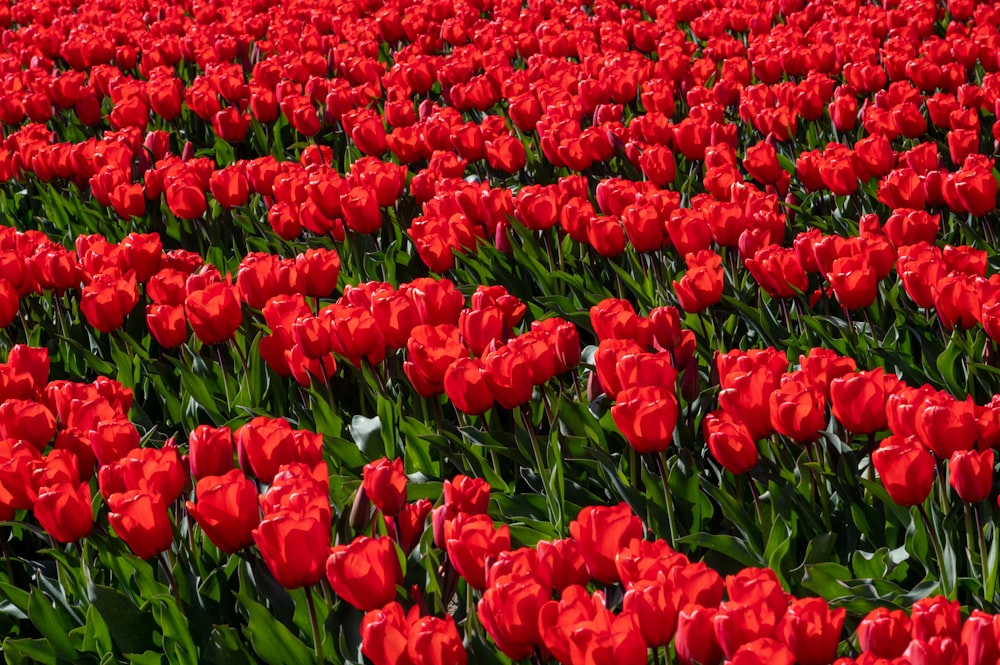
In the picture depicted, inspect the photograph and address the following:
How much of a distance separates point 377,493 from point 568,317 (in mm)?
1577

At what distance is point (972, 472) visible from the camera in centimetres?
207

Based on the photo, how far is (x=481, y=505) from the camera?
2.12 m

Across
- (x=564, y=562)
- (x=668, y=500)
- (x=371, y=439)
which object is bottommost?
(x=371, y=439)

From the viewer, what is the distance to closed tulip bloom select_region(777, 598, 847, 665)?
1629 millimetres

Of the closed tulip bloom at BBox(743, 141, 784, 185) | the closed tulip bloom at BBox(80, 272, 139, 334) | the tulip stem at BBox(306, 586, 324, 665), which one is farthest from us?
the closed tulip bloom at BBox(743, 141, 784, 185)

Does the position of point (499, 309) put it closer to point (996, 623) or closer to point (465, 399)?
point (465, 399)

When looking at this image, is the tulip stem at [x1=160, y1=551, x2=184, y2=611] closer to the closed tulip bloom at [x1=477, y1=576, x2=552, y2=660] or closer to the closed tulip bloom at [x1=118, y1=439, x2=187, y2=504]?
the closed tulip bloom at [x1=118, y1=439, x2=187, y2=504]

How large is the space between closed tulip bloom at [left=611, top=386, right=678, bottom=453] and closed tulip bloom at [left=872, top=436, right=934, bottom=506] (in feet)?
1.26

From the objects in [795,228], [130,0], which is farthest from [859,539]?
[130,0]

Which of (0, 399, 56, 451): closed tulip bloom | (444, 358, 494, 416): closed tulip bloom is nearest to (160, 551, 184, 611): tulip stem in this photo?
(0, 399, 56, 451): closed tulip bloom

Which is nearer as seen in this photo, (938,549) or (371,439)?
(938,549)

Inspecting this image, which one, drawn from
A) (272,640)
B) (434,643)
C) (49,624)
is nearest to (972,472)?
(434,643)

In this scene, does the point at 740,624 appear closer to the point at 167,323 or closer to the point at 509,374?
the point at 509,374

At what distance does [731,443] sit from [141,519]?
109 centimetres
